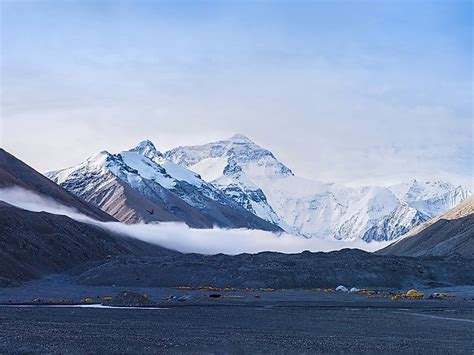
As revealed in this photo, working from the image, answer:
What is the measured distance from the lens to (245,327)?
60312 millimetres

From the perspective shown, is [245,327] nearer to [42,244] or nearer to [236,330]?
[236,330]

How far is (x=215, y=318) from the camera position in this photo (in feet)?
227

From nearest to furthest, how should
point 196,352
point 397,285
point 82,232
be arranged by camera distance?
point 196,352 < point 397,285 < point 82,232

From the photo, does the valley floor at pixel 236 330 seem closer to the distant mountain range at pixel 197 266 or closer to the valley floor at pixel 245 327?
the valley floor at pixel 245 327

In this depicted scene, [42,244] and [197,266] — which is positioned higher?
[42,244]

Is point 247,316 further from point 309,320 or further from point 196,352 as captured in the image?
point 196,352

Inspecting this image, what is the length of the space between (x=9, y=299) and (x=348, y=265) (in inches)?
2712

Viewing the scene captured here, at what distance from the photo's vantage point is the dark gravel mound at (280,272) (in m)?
136

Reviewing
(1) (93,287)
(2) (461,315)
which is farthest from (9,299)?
(2) (461,315)

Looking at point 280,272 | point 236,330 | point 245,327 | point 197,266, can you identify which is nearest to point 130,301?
point 245,327

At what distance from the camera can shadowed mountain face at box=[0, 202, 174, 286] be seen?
142 meters

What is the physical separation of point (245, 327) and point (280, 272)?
259 ft

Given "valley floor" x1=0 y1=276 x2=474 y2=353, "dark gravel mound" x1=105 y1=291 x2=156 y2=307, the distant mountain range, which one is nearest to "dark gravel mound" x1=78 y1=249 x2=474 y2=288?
the distant mountain range

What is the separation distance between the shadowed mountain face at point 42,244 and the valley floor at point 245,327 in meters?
49.5
